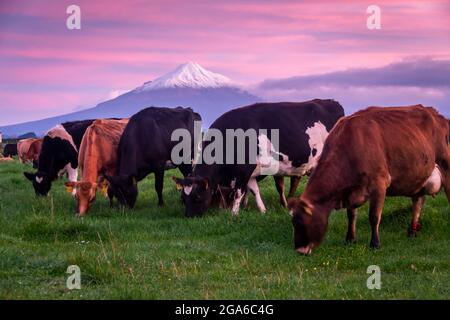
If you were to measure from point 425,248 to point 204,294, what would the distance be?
4348 mm

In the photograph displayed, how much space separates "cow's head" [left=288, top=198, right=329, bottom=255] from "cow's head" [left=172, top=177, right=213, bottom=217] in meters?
4.17

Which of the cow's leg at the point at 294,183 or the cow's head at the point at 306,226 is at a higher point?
the cow's head at the point at 306,226

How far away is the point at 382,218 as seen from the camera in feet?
39.5

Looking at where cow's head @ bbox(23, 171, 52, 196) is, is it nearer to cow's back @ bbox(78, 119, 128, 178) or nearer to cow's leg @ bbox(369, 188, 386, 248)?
cow's back @ bbox(78, 119, 128, 178)

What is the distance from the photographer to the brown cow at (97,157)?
49.5ft

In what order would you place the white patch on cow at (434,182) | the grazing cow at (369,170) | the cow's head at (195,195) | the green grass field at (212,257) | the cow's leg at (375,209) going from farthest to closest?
1. the cow's head at (195,195)
2. the white patch on cow at (434,182)
3. the cow's leg at (375,209)
4. the grazing cow at (369,170)
5. the green grass field at (212,257)

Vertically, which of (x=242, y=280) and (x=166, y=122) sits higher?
(x=166, y=122)


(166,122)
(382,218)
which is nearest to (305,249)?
(382,218)

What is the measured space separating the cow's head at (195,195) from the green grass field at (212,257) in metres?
0.41

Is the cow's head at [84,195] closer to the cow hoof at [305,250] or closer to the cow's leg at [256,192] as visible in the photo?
the cow's leg at [256,192]

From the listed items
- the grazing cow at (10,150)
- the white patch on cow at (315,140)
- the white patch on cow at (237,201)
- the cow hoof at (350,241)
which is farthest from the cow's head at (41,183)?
the grazing cow at (10,150)

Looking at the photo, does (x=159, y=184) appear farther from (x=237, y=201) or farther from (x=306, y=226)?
(x=306, y=226)
